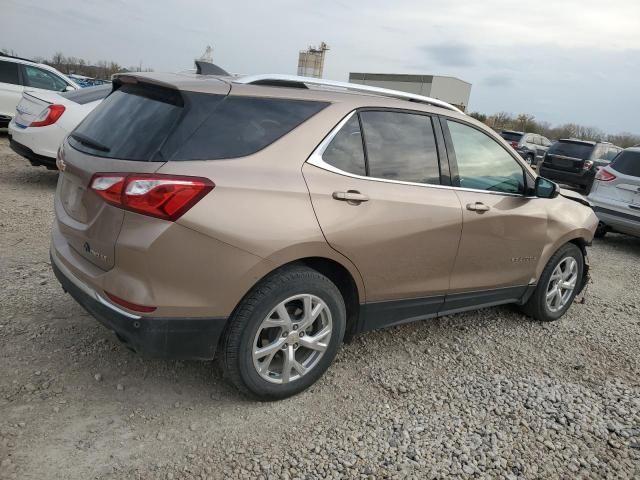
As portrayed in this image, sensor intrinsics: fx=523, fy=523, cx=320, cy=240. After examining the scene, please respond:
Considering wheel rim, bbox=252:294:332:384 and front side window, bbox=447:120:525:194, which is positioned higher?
front side window, bbox=447:120:525:194

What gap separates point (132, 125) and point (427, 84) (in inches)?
1163

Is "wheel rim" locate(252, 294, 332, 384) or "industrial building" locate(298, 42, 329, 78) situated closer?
"wheel rim" locate(252, 294, 332, 384)

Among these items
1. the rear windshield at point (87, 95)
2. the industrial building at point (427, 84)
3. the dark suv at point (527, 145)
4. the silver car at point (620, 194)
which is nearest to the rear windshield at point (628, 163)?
the silver car at point (620, 194)

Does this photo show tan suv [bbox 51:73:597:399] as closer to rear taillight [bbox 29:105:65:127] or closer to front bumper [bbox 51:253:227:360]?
front bumper [bbox 51:253:227:360]

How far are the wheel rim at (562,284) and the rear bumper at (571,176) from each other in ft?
32.8

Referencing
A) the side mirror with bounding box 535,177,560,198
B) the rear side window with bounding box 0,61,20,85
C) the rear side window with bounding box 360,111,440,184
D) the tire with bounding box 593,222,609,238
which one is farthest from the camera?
the rear side window with bounding box 0,61,20,85

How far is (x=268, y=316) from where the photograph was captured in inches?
106

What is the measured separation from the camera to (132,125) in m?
2.64

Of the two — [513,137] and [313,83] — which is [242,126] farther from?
[513,137]

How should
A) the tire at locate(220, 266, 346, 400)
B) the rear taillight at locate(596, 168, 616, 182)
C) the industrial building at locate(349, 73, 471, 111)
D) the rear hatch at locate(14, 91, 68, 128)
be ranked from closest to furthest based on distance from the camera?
the tire at locate(220, 266, 346, 400)
the rear hatch at locate(14, 91, 68, 128)
the rear taillight at locate(596, 168, 616, 182)
the industrial building at locate(349, 73, 471, 111)

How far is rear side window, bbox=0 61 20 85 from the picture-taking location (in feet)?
34.4

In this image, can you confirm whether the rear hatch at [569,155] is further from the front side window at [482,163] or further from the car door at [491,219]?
the front side window at [482,163]

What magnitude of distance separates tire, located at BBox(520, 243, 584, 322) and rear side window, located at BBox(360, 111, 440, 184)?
1.65 metres

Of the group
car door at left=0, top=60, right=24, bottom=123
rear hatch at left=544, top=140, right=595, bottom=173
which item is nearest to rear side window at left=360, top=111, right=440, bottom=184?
car door at left=0, top=60, right=24, bottom=123
